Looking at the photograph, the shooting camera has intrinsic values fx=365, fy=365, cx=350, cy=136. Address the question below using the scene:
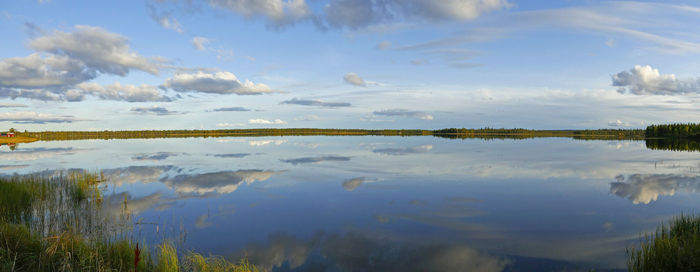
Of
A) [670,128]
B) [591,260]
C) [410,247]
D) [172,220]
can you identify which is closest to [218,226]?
[172,220]

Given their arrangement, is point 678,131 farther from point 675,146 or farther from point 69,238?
point 69,238

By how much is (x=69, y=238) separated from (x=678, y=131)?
12405cm

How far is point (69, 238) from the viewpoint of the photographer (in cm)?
743

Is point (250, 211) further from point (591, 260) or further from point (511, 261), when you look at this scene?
point (591, 260)

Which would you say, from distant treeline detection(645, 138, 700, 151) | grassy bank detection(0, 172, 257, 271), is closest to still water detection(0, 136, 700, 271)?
grassy bank detection(0, 172, 257, 271)

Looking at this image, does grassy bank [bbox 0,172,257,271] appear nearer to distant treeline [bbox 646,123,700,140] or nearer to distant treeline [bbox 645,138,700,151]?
distant treeline [bbox 645,138,700,151]

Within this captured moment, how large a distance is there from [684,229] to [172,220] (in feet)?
45.3

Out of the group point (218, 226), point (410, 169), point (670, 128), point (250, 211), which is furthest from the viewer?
point (670, 128)

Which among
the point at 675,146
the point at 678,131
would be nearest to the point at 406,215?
the point at 675,146

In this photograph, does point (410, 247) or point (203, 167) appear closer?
point (410, 247)

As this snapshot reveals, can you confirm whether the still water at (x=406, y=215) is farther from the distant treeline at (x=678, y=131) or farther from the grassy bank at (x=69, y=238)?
the distant treeline at (x=678, y=131)

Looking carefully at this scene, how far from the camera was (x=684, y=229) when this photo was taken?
899cm

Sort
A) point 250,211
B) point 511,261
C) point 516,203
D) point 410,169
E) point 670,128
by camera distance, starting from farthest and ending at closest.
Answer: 1. point 670,128
2. point 410,169
3. point 516,203
4. point 250,211
5. point 511,261

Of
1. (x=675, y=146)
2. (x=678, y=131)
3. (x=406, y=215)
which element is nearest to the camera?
(x=406, y=215)
